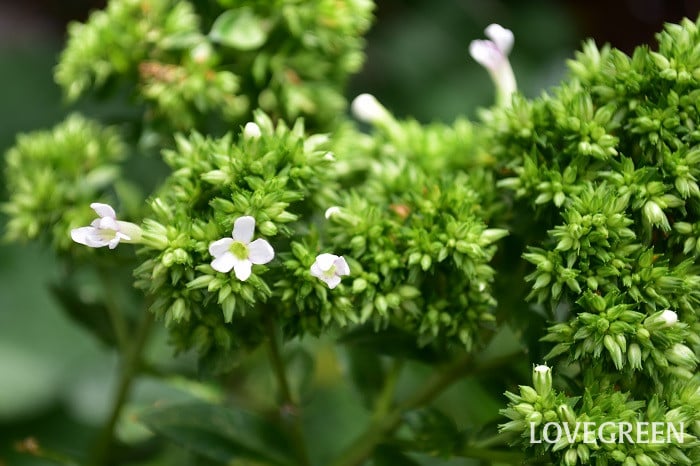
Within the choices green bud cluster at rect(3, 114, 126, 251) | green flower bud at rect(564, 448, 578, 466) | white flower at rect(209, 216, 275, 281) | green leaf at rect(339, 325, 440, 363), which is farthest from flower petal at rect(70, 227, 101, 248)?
green flower bud at rect(564, 448, 578, 466)

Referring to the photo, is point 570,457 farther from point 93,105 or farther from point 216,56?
point 93,105

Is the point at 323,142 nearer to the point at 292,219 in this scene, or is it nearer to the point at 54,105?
the point at 292,219

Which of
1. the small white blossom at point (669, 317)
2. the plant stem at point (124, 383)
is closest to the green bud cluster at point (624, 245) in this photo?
the small white blossom at point (669, 317)

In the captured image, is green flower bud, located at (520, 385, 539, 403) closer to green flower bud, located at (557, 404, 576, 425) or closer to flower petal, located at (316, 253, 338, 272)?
green flower bud, located at (557, 404, 576, 425)

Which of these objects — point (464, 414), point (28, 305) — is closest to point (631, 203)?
point (464, 414)

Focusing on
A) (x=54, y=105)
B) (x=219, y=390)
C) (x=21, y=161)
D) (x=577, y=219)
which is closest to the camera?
(x=577, y=219)

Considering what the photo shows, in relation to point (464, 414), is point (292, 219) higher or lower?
higher

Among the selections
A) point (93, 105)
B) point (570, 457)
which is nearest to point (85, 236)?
point (570, 457)
